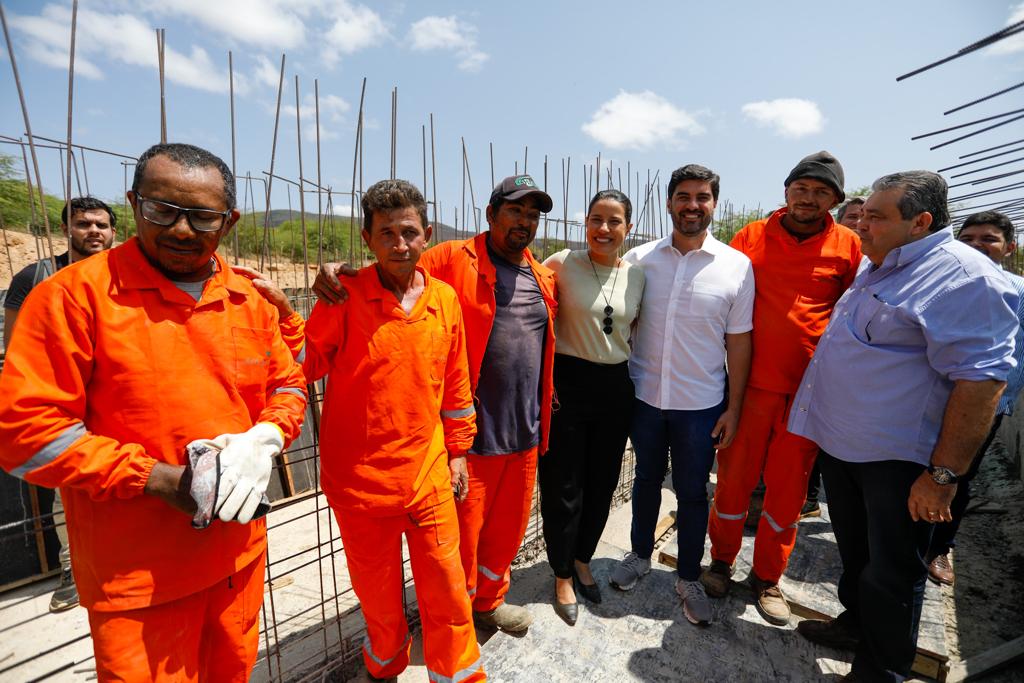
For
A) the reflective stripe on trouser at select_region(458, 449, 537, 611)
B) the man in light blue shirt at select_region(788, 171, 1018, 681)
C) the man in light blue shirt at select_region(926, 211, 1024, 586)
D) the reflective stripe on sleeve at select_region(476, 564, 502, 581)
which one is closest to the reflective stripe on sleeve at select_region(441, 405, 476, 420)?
the reflective stripe on trouser at select_region(458, 449, 537, 611)

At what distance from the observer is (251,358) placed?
61.4 inches

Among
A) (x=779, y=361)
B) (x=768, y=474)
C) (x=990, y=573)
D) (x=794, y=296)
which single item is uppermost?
(x=794, y=296)

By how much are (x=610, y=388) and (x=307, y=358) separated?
151cm

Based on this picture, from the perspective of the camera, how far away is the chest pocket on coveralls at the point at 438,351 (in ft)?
6.63

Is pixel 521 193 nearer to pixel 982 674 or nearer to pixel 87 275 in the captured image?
pixel 87 275

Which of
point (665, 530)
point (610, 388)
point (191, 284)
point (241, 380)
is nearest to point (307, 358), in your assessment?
point (241, 380)

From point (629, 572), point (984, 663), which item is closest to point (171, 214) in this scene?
point (629, 572)

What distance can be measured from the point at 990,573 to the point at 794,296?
119 inches

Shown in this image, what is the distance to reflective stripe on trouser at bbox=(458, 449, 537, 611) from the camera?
245 cm

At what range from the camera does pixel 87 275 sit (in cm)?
130

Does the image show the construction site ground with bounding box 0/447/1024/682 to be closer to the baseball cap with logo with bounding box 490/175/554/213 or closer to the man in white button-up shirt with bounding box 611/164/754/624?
the man in white button-up shirt with bounding box 611/164/754/624

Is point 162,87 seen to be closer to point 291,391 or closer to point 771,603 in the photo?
point 291,391

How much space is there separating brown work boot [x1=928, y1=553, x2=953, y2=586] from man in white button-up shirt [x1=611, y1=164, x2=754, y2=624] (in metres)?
1.79

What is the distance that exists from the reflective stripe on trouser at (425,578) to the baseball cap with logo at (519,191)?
1.40m
